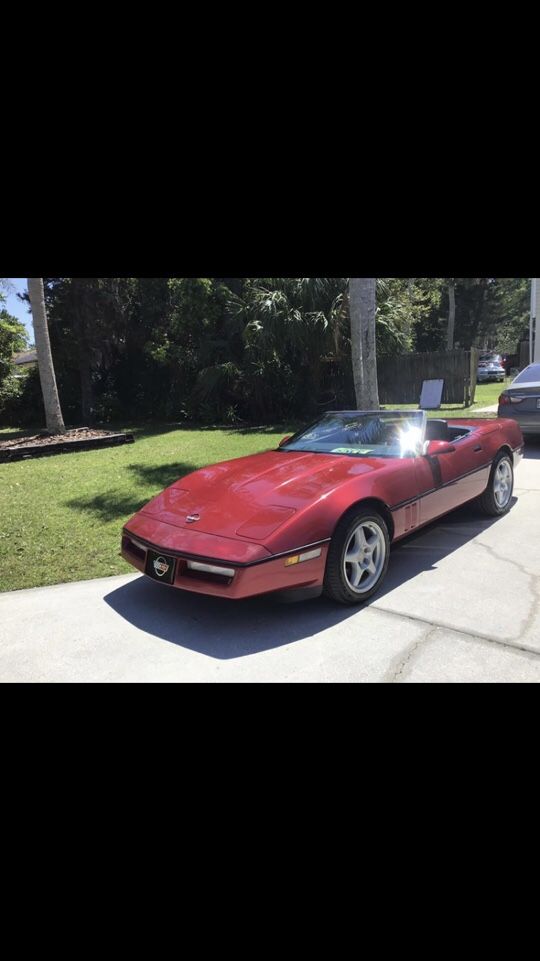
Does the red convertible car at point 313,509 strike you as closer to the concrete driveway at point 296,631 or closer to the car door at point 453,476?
the car door at point 453,476

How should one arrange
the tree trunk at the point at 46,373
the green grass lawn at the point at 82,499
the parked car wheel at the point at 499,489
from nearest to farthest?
the green grass lawn at the point at 82,499 → the parked car wheel at the point at 499,489 → the tree trunk at the point at 46,373

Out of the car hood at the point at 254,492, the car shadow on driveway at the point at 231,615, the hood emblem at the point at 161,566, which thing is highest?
the car hood at the point at 254,492

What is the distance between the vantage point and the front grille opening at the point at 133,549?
146 inches

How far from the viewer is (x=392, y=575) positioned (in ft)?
13.7

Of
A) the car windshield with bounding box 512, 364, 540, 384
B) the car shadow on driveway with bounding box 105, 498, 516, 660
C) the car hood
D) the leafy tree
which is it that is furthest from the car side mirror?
the leafy tree

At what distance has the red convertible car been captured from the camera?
10.5ft

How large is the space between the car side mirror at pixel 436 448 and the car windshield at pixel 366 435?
69 mm

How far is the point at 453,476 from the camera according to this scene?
4.61 meters

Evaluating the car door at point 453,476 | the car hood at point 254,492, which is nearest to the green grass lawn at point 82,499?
the car hood at point 254,492

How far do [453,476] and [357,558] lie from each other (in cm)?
150

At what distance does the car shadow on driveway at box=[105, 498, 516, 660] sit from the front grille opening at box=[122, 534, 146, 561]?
359 mm

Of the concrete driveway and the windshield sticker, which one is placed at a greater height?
the windshield sticker

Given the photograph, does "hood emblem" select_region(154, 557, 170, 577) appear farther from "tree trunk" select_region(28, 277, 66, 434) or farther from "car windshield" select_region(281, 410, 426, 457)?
"tree trunk" select_region(28, 277, 66, 434)

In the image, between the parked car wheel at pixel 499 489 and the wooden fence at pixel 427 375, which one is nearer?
the parked car wheel at pixel 499 489
